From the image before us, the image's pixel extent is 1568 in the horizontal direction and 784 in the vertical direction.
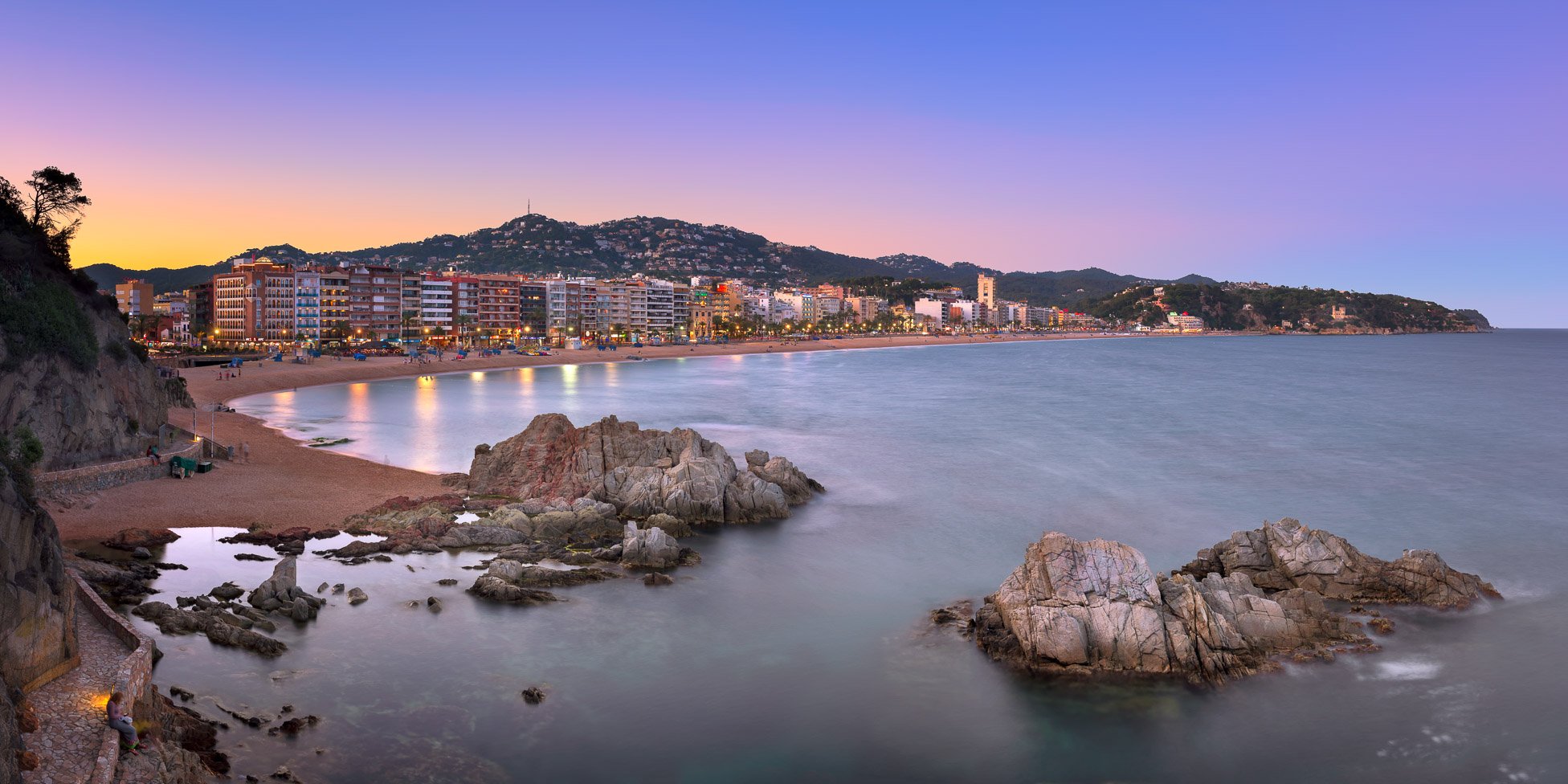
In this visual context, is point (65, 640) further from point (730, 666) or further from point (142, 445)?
point (142, 445)

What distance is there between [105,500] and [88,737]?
50.5 ft

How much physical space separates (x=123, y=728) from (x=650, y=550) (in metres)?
11.5

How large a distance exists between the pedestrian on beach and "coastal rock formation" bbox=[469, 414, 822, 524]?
544 inches

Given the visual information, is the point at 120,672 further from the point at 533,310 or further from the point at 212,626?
the point at 533,310

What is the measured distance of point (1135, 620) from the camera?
14.8m

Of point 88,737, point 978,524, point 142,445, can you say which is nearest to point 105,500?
point 142,445

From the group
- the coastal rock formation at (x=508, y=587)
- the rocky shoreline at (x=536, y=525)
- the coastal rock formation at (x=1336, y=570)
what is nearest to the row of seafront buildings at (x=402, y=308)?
the rocky shoreline at (x=536, y=525)

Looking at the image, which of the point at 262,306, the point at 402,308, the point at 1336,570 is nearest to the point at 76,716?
the point at 1336,570

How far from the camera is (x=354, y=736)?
12.5 meters

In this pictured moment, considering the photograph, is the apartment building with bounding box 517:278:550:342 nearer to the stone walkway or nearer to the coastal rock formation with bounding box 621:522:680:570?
the coastal rock formation with bounding box 621:522:680:570

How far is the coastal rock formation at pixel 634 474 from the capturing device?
2392 centimetres

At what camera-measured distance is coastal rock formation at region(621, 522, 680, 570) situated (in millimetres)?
19969

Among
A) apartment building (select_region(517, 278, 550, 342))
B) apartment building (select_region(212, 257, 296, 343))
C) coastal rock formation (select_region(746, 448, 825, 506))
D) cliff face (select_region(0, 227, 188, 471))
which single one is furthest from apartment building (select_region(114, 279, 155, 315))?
coastal rock formation (select_region(746, 448, 825, 506))

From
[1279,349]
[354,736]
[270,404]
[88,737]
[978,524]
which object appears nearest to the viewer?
[88,737]
